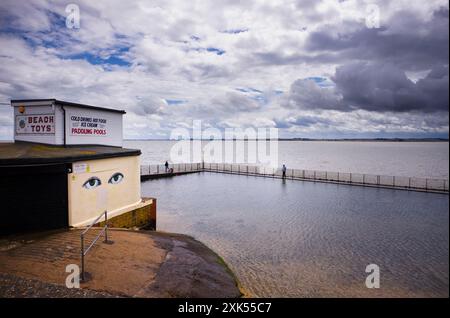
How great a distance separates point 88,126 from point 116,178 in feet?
12.8

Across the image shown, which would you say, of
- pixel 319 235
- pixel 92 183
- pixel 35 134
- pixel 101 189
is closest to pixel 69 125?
pixel 35 134

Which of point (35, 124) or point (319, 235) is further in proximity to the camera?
point (319, 235)

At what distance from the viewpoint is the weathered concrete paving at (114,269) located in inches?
302

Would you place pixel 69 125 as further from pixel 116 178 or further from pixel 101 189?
pixel 101 189

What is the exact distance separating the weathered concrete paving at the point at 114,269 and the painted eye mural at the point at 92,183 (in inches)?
93.9

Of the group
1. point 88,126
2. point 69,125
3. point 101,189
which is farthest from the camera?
point 88,126

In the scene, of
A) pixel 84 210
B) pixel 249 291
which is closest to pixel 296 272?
pixel 249 291

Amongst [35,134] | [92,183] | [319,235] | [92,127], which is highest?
[92,127]

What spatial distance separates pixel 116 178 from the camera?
16047 mm

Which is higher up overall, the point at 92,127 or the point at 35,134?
the point at 92,127

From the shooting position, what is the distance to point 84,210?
13602 millimetres

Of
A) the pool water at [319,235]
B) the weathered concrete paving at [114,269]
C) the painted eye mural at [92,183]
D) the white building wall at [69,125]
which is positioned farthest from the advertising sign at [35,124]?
the pool water at [319,235]
